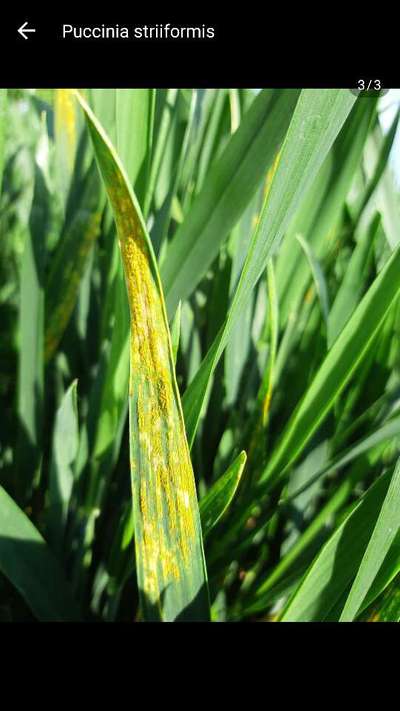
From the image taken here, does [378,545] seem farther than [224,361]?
No

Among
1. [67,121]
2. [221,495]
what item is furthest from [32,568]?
[67,121]

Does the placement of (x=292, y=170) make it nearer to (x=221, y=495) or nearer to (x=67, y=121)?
(x=221, y=495)

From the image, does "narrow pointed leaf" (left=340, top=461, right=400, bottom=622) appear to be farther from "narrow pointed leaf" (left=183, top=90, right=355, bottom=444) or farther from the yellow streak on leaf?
the yellow streak on leaf

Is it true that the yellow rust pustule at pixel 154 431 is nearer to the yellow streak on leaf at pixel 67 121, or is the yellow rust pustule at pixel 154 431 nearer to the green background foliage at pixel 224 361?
the green background foliage at pixel 224 361

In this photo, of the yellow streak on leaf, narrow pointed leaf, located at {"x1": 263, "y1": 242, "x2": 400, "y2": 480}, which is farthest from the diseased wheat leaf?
the yellow streak on leaf
